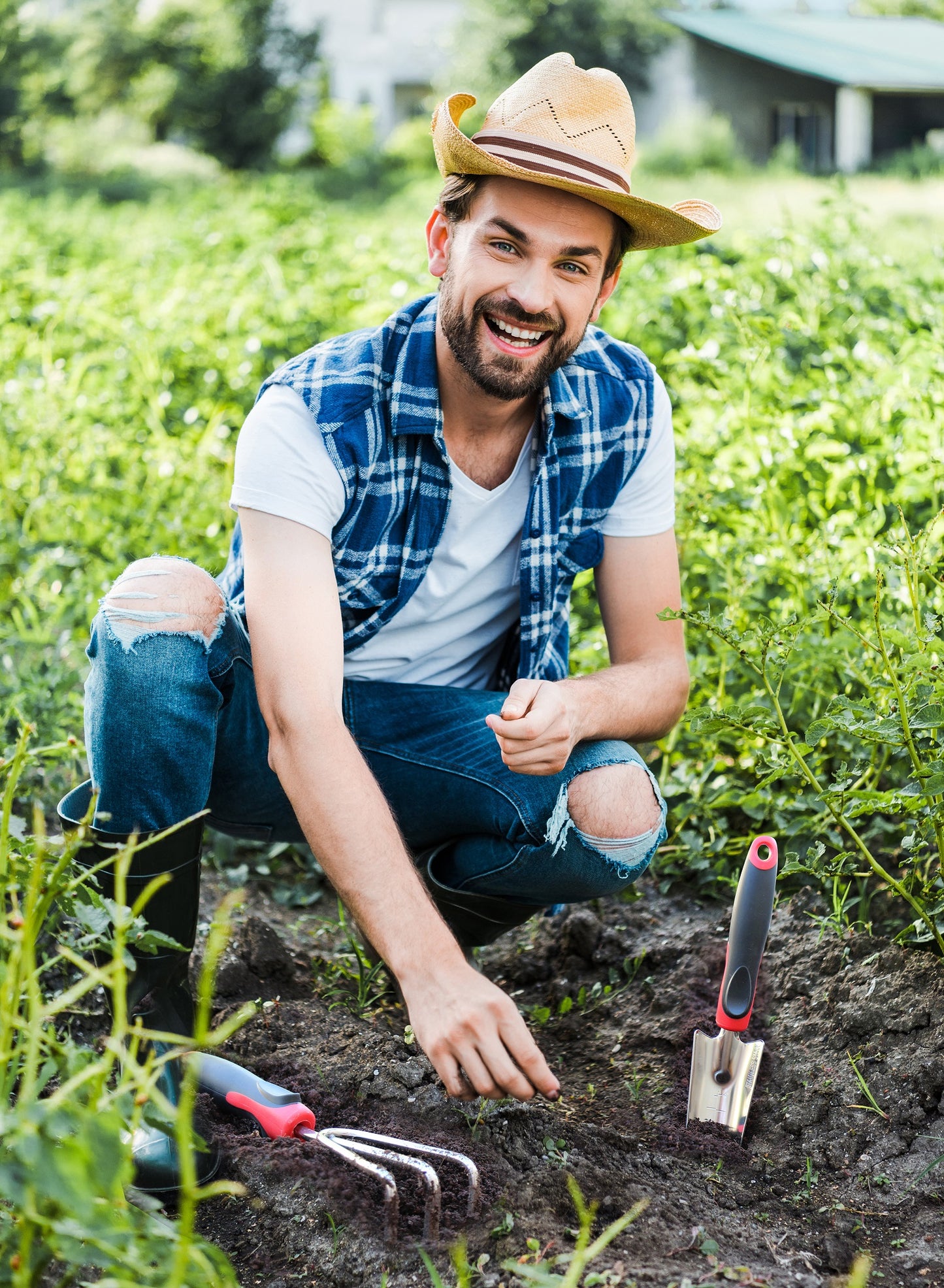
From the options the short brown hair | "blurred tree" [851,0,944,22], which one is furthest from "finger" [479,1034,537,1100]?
"blurred tree" [851,0,944,22]

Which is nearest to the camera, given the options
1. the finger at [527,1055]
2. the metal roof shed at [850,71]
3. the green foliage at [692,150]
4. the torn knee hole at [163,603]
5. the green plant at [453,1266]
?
the green plant at [453,1266]

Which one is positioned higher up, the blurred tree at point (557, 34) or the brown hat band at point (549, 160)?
the brown hat band at point (549, 160)

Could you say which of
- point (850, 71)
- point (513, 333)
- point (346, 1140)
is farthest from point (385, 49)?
point (346, 1140)

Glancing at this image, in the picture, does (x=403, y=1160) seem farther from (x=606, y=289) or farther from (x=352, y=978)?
(x=606, y=289)

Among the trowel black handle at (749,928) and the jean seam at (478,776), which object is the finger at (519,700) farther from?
the trowel black handle at (749,928)

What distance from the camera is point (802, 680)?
252cm

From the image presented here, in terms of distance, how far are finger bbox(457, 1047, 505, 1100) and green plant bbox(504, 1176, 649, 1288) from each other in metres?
0.13

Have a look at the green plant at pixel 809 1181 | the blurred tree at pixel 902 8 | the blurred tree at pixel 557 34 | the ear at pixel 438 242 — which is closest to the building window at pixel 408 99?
the blurred tree at pixel 557 34

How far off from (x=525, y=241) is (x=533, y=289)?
84 mm

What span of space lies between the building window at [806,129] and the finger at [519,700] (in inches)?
1408

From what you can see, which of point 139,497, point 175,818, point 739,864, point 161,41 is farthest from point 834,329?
point 161,41

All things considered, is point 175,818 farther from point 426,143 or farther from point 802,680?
point 426,143

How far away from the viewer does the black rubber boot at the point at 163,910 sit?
1827 millimetres

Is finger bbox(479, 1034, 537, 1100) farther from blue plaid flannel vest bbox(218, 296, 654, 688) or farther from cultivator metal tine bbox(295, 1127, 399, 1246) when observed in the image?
blue plaid flannel vest bbox(218, 296, 654, 688)
